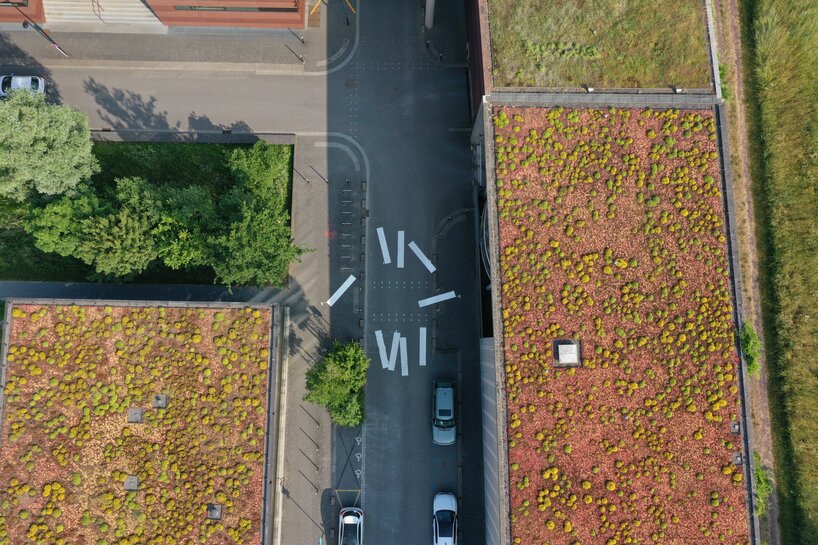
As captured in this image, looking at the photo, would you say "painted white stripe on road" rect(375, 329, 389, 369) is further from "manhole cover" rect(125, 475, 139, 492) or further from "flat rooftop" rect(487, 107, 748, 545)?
"manhole cover" rect(125, 475, 139, 492)

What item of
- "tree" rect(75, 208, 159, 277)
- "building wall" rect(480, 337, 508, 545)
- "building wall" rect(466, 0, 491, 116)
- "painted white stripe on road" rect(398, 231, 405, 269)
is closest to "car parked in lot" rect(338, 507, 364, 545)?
"building wall" rect(480, 337, 508, 545)

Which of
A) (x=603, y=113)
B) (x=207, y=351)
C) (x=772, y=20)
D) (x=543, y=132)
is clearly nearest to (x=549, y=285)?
(x=543, y=132)

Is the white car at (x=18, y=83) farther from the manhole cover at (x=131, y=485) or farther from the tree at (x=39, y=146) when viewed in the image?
the manhole cover at (x=131, y=485)

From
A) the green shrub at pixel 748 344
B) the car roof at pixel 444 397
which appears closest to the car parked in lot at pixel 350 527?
the car roof at pixel 444 397

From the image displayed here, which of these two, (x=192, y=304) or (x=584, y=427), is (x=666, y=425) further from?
(x=192, y=304)

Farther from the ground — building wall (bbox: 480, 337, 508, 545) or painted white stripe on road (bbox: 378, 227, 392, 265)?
painted white stripe on road (bbox: 378, 227, 392, 265)

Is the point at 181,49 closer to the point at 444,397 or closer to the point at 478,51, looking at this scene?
the point at 478,51
